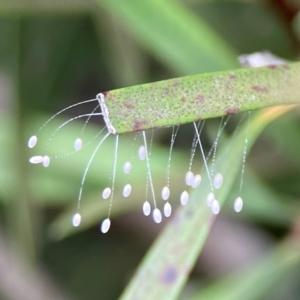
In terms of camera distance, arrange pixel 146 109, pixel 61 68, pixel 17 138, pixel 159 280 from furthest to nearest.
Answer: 1. pixel 61 68
2. pixel 17 138
3. pixel 159 280
4. pixel 146 109

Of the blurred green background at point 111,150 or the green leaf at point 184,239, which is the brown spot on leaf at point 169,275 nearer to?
the green leaf at point 184,239

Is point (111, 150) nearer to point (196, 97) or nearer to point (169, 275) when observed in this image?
point (169, 275)

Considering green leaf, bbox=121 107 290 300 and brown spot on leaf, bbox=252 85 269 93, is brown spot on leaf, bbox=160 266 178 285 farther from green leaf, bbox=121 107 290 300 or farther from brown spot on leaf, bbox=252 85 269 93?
brown spot on leaf, bbox=252 85 269 93

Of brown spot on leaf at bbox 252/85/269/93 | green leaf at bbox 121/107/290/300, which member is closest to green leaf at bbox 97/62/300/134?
brown spot on leaf at bbox 252/85/269/93

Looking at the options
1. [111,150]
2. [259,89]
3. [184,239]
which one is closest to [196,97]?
[259,89]

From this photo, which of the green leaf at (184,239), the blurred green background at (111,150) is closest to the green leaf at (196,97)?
the green leaf at (184,239)

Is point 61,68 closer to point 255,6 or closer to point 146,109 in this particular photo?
point 255,6

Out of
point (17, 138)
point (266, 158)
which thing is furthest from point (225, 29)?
point (17, 138)

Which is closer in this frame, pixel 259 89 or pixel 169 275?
pixel 259 89
